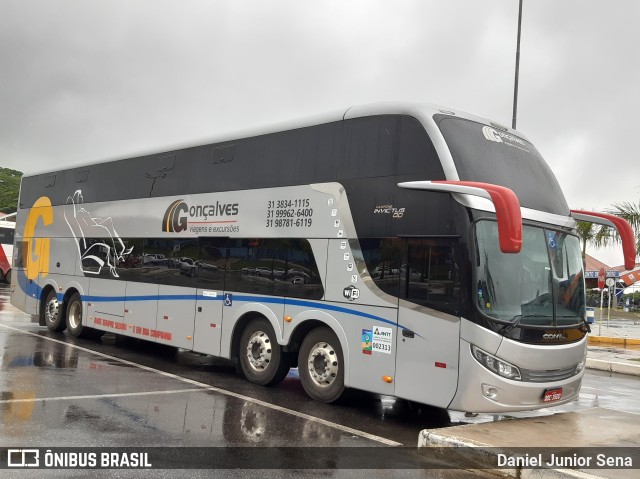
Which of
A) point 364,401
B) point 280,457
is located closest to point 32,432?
point 280,457

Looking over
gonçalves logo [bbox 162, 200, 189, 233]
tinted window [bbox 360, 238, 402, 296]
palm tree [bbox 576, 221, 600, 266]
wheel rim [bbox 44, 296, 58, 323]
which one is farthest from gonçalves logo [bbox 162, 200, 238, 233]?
palm tree [bbox 576, 221, 600, 266]

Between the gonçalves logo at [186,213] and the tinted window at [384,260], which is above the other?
the gonçalves logo at [186,213]

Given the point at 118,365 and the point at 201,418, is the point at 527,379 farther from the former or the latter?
the point at 118,365

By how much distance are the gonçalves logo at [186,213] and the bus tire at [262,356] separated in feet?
6.56

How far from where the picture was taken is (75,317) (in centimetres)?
1580

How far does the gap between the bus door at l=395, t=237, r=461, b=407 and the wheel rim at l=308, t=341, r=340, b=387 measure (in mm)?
1215

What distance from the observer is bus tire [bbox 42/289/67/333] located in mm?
16203

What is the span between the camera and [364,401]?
9961 millimetres

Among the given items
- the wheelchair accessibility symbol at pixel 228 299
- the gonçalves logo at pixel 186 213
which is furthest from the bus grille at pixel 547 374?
the gonçalves logo at pixel 186 213

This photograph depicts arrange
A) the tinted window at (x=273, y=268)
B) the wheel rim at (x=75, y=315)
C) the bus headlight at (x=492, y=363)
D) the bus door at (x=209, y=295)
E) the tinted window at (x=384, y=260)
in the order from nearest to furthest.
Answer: the bus headlight at (x=492, y=363), the tinted window at (x=384, y=260), the tinted window at (x=273, y=268), the bus door at (x=209, y=295), the wheel rim at (x=75, y=315)

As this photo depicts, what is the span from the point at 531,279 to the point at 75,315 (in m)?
11.5

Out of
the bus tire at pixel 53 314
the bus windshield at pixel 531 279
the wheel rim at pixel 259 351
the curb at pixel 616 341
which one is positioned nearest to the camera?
the bus windshield at pixel 531 279

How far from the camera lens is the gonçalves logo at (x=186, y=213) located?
1134cm

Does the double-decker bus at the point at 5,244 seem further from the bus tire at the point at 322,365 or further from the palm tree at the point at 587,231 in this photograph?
the bus tire at the point at 322,365
